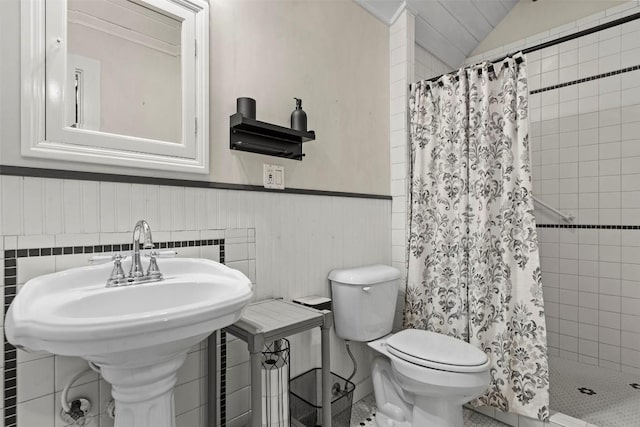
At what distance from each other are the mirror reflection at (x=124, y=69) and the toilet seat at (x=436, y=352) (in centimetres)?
131

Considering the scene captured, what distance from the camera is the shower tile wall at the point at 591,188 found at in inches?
83.9

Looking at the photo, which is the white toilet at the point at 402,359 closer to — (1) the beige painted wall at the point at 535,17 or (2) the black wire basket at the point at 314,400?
(2) the black wire basket at the point at 314,400

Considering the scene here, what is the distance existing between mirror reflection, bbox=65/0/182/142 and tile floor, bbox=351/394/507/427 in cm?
163

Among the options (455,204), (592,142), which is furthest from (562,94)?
(455,204)

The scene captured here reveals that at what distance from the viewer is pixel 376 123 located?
2.08 m

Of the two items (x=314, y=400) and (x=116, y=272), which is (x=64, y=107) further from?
(x=314, y=400)

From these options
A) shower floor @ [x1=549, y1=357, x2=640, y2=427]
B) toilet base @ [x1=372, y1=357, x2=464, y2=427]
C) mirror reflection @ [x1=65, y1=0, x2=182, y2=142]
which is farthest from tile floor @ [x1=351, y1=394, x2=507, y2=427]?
mirror reflection @ [x1=65, y1=0, x2=182, y2=142]

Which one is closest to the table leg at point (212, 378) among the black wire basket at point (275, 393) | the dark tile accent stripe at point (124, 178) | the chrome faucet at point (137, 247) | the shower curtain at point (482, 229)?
the black wire basket at point (275, 393)

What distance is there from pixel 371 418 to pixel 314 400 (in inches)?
13.8

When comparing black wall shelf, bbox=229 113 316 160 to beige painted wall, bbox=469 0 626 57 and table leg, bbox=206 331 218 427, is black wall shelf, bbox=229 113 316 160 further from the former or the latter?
beige painted wall, bbox=469 0 626 57

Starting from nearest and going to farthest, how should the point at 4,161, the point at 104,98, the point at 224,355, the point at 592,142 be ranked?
the point at 4,161, the point at 104,98, the point at 224,355, the point at 592,142

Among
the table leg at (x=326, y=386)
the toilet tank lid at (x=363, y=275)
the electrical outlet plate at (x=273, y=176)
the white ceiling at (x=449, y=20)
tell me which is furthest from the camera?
the white ceiling at (x=449, y=20)

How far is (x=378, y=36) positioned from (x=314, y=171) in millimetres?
1070

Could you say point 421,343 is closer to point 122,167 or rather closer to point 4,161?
point 122,167
